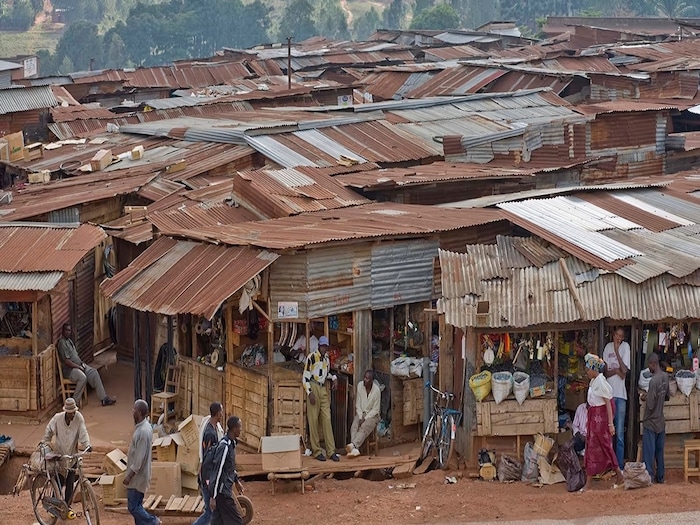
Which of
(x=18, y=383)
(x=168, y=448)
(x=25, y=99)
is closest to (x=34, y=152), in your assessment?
(x=25, y=99)

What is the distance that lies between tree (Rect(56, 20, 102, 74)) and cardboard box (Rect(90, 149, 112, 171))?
228ft

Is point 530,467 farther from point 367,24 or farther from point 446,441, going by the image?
point 367,24

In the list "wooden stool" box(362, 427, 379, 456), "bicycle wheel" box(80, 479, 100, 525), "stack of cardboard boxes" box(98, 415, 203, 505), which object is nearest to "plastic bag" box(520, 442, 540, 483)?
"wooden stool" box(362, 427, 379, 456)

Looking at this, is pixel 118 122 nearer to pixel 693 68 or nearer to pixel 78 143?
pixel 78 143

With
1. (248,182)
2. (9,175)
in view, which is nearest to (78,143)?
(9,175)

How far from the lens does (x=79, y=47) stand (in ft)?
303

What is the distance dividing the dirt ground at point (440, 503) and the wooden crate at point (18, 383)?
313cm

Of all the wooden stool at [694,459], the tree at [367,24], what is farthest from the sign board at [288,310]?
the tree at [367,24]

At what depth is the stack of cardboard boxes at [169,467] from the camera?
41.0ft

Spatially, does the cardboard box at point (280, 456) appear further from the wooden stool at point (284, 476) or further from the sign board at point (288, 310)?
the sign board at point (288, 310)

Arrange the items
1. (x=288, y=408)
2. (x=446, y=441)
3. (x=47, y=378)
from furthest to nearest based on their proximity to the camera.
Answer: (x=47, y=378) → (x=288, y=408) → (x=446, y=441)

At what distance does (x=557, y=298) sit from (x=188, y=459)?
426cm

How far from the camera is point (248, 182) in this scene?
18.1 metres

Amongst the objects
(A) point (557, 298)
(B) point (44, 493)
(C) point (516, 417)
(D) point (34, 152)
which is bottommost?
(B) point (44, 493)
